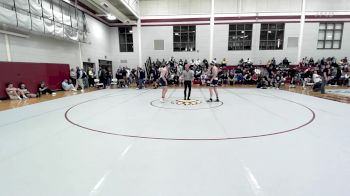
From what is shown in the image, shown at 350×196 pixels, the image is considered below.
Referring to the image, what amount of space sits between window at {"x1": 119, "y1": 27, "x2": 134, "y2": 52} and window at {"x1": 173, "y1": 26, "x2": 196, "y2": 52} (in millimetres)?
4595

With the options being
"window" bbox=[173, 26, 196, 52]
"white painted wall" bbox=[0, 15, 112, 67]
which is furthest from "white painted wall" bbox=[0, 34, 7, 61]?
"window" bbox=[173, 26, 196, 52]

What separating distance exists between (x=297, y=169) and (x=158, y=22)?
62.9 ft

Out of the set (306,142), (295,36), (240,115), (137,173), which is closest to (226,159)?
(137,173)

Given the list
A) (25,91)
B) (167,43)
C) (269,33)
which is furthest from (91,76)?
(269,33)

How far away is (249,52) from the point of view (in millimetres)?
19219

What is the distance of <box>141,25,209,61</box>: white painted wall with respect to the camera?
1953cm

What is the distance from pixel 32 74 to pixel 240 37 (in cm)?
1714

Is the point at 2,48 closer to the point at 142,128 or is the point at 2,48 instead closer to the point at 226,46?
the point at 142,128

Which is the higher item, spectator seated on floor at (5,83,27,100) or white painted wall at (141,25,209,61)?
white painted wall at (141,25,209,61)

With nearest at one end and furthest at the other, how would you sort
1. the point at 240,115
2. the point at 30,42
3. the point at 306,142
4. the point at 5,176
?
the point at 5,176 < the point at 306,142 < the point at 240,115 < the point at 30,42

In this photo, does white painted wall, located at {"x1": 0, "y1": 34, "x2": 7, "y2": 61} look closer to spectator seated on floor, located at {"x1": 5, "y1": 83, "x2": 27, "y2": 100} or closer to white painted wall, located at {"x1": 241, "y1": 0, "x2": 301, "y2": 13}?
spectator seated on floor, located at {"x1": 5, "y1": 83, "x2": 27, "y2": 100}

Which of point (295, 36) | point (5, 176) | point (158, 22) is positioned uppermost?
point (158, 22)

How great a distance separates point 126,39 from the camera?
20422 mm

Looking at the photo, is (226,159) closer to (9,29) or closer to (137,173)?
(137,173)
